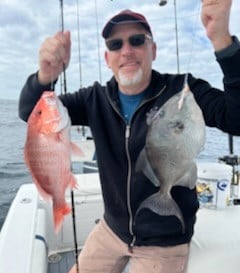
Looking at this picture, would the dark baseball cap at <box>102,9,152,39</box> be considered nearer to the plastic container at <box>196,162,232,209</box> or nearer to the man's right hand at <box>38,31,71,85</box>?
the man's right hand at <box>38,31,71,85</box>

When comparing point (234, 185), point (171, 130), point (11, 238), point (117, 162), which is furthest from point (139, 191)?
point (234, 185)

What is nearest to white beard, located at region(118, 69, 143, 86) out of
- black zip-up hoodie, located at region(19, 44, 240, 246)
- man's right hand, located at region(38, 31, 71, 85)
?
black zip-up hoodie, located at region(19, 44, 240, 246)

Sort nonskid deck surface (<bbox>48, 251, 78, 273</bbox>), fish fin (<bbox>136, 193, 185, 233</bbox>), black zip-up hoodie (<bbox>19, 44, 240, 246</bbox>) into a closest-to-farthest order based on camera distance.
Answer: fish fin (<bbox>136, 193, 185, 233</bbox>)
black zip-up hoodie (<bbox>19, 44, 240, 246</bbox>)
nonskid deck surface (<bbox>48, 251, 78, 273</bbox>)

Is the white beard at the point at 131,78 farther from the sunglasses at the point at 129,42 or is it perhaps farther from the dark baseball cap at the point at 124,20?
the dark baseball cap at the point at 124,20

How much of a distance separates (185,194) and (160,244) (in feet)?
1.04

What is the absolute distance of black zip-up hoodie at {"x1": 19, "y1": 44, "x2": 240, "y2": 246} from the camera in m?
1.85

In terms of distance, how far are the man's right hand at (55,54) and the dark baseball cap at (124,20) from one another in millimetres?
461

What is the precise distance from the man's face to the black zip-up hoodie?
0.12 m

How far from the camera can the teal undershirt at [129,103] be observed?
2036mm

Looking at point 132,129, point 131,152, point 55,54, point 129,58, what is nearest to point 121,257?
point 131,152

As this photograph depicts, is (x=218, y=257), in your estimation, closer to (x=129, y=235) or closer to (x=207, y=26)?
(x=129, y=235)

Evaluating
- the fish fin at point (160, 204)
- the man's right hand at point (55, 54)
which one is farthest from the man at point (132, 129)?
the fish fin at point (160, 204)

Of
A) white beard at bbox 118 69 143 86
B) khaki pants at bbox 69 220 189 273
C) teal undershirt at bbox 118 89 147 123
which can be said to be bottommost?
khaki pants at bbox 69 220 189 273

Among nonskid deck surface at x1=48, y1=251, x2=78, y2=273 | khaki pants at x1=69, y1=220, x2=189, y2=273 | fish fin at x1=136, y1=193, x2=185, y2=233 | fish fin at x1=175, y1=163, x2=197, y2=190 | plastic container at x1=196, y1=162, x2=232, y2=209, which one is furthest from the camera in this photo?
nonskid deck surface at x1=48, y1=251, x2=78, y2=273
